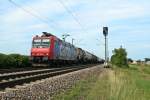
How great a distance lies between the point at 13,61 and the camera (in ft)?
137

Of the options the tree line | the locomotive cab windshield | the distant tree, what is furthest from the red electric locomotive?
the distant tree

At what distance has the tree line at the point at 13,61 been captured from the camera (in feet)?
128

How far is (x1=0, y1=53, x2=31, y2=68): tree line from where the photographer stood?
39150 millimetres

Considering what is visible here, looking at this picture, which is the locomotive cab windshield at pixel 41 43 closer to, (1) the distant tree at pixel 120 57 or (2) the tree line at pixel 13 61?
(2) the tree line at pixel 13 61

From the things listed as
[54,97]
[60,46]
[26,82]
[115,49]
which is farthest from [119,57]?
[54,97]

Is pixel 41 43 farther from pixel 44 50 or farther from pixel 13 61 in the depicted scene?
pixel 13 61

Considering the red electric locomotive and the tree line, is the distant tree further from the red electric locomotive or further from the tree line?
the red electric locomotive

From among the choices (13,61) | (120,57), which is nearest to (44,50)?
(13,61)

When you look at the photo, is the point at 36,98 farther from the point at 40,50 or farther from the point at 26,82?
the point at 40,50

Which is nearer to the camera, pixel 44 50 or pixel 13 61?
pixel 44 50

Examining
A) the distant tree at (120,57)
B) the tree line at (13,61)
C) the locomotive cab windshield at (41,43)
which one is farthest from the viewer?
the distant tree at (120,57)

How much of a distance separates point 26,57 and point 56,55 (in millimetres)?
4964

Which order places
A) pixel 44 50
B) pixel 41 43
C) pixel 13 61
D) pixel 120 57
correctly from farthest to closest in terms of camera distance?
pixel 120 57
pixel 13 61
pixel 41 43
pixel 44 50

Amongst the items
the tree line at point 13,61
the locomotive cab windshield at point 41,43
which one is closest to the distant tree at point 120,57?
the tree line at point 13,61
